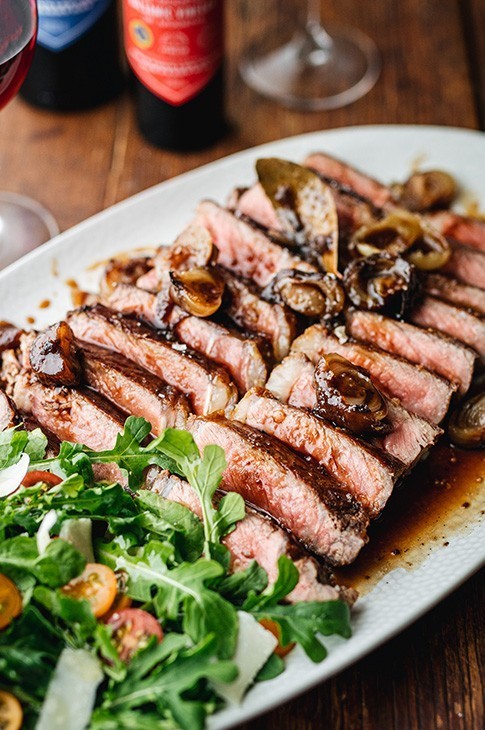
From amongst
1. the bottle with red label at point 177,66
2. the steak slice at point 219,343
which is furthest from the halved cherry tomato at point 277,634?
the bottle with red label at point 177,66

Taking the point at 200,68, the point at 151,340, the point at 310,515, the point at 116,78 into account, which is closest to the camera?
the point at 310,515

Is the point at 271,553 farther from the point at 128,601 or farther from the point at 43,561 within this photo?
the point at 43,561

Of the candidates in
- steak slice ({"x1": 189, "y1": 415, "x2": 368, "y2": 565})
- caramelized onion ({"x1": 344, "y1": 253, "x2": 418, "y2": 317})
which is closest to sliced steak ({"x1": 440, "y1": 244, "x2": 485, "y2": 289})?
caramelized onion ({"x1": 344, "y1": 253, "x2": 418, "y2": 317})

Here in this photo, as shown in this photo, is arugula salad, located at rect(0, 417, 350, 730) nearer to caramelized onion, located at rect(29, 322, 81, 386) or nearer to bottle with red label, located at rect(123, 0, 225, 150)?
caramelized onion, located at rect(29, 322, 81, 386)

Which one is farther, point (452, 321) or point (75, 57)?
point (75, 57)

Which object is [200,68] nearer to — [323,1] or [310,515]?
[323,1]

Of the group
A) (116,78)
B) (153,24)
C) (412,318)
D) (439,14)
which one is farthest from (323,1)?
(412,318)

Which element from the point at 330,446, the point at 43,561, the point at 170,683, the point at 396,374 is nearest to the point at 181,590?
the point at 170,683
